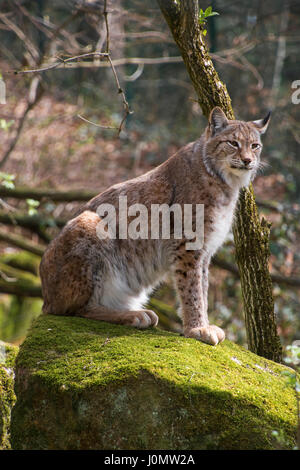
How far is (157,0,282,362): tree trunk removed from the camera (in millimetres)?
4363

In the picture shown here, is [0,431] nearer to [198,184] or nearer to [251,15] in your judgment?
[198,184]

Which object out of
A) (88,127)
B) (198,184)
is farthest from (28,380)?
(88,127)

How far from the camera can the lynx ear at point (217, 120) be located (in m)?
4.29

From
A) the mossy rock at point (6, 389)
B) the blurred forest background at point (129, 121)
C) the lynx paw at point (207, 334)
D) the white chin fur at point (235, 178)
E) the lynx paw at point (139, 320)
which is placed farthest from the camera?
the blurred forest background at point (129, 121)

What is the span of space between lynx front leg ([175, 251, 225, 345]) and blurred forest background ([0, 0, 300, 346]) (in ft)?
10.1

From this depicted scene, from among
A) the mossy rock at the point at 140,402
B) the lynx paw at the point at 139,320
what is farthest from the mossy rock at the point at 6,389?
the lynx paw at the point at 139,320

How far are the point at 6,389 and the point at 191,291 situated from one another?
163 centimetres

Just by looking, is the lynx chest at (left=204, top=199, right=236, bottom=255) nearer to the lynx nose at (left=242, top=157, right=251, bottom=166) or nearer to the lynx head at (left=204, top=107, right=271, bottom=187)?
the lynx head at (left=204, top=107, right=271, bottom=187)

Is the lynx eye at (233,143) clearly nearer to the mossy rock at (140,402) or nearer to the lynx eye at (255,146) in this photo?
the lynx eye at (255,146)

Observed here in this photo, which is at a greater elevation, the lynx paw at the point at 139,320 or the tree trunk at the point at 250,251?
the tree trunk at the point at 250,251

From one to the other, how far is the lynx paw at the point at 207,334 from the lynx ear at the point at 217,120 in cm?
164

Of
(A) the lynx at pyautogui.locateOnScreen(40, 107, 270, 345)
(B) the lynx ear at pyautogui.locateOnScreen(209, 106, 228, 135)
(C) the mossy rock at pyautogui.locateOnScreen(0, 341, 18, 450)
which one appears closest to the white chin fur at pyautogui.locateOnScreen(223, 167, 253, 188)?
(A) the lynx at pyautogui.locateOnScreen(40, 107, 270, 345)

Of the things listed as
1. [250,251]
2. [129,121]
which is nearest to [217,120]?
[250,251]
